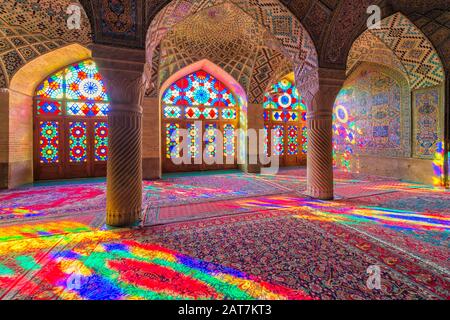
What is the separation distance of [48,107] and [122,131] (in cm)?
658

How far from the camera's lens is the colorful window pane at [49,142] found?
7.68 meters

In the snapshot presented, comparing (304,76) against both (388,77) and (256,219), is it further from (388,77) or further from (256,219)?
(388,77)

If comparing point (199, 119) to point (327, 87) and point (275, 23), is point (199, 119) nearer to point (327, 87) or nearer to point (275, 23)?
point (275, 23)

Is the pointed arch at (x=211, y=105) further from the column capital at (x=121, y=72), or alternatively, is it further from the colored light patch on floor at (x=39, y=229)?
the colored light patch on floor at (x=39, y=229)

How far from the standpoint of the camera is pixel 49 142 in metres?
7.77

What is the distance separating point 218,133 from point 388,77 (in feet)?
21.3

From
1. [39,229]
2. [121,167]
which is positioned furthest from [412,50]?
[39,229]

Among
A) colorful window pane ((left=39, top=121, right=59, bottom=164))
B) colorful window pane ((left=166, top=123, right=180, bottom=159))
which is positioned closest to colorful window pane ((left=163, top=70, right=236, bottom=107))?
colorful window pane ((left=166, top=123, right=180, bottom=159))

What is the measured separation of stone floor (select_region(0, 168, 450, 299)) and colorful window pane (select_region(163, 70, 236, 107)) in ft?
19.6

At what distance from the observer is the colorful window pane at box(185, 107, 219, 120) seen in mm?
9648

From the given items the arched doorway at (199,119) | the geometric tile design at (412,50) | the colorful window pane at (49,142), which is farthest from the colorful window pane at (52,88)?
the geometric tile design at (412,50)

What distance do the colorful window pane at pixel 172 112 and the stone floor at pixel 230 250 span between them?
5470 millimetres
